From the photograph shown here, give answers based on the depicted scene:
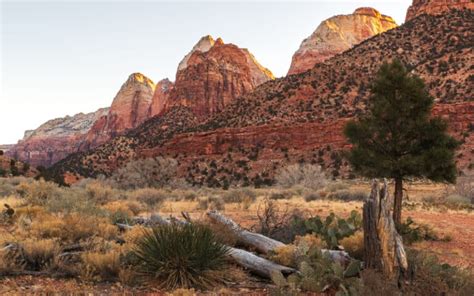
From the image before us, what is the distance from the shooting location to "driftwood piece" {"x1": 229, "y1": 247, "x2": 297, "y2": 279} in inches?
256

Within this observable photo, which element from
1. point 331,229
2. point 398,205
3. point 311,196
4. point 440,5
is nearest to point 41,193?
point 331,229

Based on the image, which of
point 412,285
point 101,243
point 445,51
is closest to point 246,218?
point 101,243

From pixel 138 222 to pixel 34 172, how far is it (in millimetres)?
31205

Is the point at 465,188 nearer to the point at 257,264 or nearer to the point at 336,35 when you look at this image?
the point at 257,264

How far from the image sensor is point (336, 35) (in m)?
102

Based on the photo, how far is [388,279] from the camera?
17.2 feet

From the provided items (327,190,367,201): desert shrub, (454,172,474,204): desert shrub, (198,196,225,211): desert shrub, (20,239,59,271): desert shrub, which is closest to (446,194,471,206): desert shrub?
(454,172,474,204): desert shrub

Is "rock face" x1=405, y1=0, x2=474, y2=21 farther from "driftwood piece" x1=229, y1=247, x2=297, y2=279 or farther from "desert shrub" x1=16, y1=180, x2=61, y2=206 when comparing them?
"driftwood piece" x1=229, y1=247, x2=297, y2=279

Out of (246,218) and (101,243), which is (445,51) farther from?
(101,243)

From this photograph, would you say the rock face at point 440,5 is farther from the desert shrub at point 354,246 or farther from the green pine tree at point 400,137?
the desert shrub at point 354,246

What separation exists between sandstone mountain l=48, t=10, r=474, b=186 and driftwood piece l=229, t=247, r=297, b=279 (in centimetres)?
3276

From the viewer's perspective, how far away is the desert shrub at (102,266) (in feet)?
21.4

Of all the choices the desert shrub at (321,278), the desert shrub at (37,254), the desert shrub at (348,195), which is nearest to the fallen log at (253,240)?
the desert shrub at (321,278)

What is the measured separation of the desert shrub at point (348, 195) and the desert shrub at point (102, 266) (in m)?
18.1
